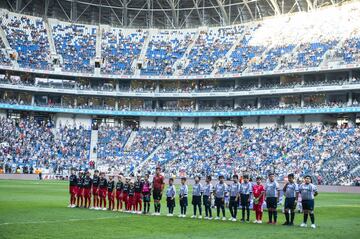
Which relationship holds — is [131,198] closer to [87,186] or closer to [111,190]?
[111,190]

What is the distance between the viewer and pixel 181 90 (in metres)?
88.2

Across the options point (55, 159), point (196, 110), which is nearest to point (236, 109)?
point (196, 110)

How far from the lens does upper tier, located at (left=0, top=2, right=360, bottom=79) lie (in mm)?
79125

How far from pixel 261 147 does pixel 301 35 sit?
1933cm

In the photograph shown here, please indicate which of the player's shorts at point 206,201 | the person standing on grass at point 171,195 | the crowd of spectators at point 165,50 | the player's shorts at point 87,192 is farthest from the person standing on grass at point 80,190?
the crowd of spectators at point 165,50

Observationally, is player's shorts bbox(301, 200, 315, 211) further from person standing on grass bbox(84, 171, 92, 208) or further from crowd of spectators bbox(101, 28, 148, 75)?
crowd of spectators bbox(101, 28, 148, 75)

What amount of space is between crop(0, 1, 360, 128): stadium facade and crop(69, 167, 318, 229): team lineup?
159 feet

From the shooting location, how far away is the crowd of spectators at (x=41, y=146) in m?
74.4

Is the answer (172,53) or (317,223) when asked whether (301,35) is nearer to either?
(172,53)

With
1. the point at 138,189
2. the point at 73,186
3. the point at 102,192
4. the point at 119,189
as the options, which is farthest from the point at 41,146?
the point at 138,189

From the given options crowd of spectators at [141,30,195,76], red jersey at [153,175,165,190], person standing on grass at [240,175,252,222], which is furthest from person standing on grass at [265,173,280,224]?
crowd of spectators at [141,30,195,76]

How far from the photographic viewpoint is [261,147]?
73.4 m

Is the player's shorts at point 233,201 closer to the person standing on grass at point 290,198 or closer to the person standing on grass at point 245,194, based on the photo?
the person standing on grass at point 245,194

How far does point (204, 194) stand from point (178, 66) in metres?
63.3
